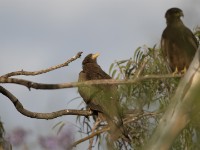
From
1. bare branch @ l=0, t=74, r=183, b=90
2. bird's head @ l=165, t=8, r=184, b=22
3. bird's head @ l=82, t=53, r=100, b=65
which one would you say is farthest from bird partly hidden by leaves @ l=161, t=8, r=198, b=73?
bare branch @ l=0, t=74, r=183, b=90

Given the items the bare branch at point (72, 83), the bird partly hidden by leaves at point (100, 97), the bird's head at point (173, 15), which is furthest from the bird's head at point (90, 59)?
the bare branch at point (72, 83)

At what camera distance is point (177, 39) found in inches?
274

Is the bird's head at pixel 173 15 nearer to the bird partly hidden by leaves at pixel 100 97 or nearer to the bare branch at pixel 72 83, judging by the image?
the bird partly hidden by leaves at pixel 100 97

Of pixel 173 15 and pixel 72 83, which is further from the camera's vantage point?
pixel 173 15

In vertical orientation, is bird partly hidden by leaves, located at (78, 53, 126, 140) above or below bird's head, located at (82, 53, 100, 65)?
below

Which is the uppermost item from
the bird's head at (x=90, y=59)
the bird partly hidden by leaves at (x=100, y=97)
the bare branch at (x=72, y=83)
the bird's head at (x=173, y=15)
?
the bird's head at (x=173, y=15)

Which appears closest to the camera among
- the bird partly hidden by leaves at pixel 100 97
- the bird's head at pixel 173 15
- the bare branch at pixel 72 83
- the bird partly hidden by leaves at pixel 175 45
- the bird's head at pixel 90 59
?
the bare branch at pixel 72 83

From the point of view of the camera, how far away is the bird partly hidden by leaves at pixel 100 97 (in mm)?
4461

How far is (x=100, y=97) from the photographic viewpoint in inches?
214

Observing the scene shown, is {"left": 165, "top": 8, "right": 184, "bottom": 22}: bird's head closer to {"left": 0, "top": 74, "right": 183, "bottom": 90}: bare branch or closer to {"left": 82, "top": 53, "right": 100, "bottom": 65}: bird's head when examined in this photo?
{"left": 82, "top": 53, "right": 100, "bottom": 65}: bird's head

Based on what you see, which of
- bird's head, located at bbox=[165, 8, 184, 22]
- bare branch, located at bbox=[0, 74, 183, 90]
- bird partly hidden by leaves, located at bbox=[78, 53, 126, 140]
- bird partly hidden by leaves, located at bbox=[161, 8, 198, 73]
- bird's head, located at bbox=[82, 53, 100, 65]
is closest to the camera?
bare branch, located at bbox=[0, 74, 183, 90]

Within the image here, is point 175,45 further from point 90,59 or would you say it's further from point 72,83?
point 72,83

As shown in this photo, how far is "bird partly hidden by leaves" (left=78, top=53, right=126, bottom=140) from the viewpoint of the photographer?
446 centimetres

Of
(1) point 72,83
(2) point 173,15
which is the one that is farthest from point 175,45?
(1) point 72,83
